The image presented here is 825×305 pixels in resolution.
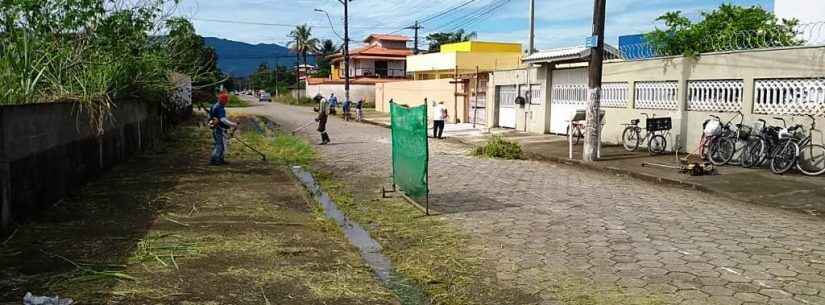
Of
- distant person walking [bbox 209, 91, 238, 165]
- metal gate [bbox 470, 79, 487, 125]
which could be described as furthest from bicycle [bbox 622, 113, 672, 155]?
metal gate [bbox 470, 79, 487, 125]

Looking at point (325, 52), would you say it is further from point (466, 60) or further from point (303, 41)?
point (466, 60)

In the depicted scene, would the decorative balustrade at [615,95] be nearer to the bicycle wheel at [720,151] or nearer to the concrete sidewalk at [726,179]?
the concrete sidewalk at [726,179]

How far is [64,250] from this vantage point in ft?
19.2

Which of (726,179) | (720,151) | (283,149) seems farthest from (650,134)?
(283,149)

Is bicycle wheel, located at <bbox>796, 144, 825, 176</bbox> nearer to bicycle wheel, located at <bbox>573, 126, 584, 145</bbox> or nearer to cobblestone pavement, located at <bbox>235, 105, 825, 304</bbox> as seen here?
cobblestone pavement, located at <bbox>235, 105, 825, 304</bbox>

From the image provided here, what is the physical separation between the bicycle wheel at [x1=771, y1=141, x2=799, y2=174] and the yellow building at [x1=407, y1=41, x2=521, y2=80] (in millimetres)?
21051

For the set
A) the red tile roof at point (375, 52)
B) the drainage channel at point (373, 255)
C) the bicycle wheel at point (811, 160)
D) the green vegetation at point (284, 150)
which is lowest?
the drainage channel at point (373, 255)

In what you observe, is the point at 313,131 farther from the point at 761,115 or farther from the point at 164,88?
the point at 761,115

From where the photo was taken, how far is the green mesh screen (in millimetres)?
8039

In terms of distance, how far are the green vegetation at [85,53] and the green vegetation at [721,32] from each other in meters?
11.4

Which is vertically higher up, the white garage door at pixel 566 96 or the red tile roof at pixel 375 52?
the red tile roof at pixel 375 52

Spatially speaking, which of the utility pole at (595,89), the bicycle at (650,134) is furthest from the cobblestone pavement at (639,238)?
the bicycle at (650,134)

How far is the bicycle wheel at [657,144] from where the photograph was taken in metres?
14.7

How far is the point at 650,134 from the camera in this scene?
49.4 feet
